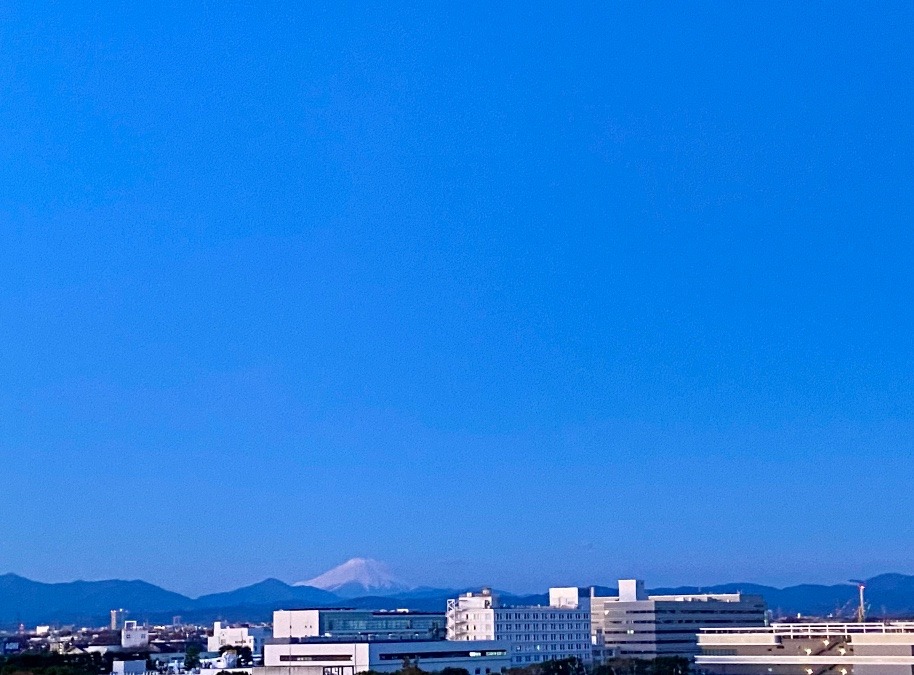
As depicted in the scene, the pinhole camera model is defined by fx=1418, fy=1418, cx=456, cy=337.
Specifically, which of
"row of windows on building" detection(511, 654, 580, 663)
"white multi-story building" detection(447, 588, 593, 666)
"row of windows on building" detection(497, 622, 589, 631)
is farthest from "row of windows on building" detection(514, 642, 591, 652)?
"row of windows on building" detection(497, 622, 589, 631)

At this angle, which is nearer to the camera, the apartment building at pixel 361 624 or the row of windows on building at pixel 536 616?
the row of windows on building at pixel 536 616

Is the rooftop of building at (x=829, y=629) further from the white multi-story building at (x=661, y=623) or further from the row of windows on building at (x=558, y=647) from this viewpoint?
the white multi-story building at (x=661, y=623)

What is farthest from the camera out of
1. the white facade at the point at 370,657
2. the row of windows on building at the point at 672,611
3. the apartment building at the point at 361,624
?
the row of windows on building at the point at 672,611

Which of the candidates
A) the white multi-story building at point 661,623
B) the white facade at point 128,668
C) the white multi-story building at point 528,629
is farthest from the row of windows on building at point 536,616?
the white facade at point 128,668

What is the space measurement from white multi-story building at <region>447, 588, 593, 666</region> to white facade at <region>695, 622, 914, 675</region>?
792 centimetres

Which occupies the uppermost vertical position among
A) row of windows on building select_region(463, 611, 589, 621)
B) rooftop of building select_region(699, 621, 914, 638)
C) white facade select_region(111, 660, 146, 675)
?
row of windows on building select_region(463, 611, 589, 621)

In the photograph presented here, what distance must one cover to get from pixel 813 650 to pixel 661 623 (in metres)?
17.7

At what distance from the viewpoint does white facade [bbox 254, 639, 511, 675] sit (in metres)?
62.0

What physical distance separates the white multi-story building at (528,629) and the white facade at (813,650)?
26.0 ft

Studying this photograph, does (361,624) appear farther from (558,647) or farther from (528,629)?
(558,647)

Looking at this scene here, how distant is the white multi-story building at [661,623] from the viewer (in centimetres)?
7925

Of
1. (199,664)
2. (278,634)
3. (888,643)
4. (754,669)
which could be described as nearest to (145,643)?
(278,634)

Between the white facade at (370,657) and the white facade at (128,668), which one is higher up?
the white facade at (370,657)

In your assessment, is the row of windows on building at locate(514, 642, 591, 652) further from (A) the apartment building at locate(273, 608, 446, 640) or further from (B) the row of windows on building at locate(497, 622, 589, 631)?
(A) the apartment building at locate(273, 608, 446, 640)
